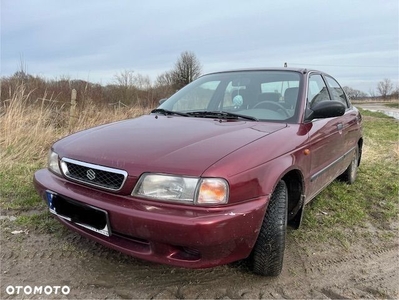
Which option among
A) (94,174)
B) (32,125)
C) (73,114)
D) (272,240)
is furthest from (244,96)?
(73,114)

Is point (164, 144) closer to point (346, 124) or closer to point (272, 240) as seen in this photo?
point (272, 240)

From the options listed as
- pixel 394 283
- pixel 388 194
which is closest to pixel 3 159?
pixel 394 283

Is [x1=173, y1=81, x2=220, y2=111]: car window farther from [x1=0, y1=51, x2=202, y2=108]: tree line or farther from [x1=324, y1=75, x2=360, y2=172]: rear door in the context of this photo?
[x1=0, y1=51, x2=202, y2=108]: tree line

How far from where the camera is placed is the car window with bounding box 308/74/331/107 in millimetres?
2945

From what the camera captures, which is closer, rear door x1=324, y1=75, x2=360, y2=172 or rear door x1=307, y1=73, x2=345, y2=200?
rear door x1=307, y1=73, x2=345, y2=200

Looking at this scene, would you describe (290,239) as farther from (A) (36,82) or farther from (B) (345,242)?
(A) (36,82)

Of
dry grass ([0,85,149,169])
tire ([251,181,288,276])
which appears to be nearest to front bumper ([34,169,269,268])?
tire ([251,181,288,276])

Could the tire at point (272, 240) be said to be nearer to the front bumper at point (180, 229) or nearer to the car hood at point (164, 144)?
the front bumper at point (180, 229)

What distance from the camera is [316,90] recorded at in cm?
316

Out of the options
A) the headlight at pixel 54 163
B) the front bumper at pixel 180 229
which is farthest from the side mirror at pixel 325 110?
the headlight at pixel 54 163

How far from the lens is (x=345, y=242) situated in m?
2.73

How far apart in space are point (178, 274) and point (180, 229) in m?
0.67

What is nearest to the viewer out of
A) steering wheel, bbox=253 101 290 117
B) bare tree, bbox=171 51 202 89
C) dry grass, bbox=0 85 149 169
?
steering wheel, bbox=253 101 290 117

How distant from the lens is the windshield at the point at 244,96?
8.98 feet
